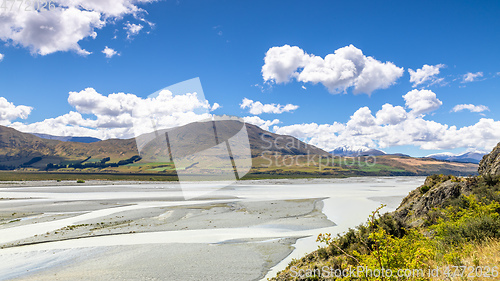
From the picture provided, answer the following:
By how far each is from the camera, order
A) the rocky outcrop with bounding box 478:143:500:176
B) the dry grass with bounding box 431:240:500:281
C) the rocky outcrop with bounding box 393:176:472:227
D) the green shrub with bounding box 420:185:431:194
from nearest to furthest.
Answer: the dry grass with bounding box 431:240:500:281 < the rocky outcrop with bounding box 393:176:472:227 < the rocky outcrop with bounding box 478:143:500:176 < the green shrub with bounding box 420:185:431:194

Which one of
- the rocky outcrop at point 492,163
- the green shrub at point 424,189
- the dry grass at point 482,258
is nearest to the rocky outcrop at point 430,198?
the green shrub at point 424,189

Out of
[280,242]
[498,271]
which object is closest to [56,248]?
[280,242]

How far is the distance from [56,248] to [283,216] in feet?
69.5

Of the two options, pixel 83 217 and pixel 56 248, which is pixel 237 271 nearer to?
pixel 56 248

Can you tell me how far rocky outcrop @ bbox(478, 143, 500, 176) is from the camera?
541 inches

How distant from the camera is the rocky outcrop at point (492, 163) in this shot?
1375 centimetres

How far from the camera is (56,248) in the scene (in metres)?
17.6

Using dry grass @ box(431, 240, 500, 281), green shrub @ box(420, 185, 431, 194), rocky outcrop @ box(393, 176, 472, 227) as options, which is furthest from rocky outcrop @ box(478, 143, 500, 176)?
A: dry grass @ box(431, 240, 500, 281)

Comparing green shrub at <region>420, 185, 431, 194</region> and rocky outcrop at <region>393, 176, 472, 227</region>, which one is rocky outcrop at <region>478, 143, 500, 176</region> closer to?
rocky outcrop at <region>393, 176, 472, 227</region>

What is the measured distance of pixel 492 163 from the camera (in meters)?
14.9

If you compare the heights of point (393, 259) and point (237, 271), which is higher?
point (393, 259)

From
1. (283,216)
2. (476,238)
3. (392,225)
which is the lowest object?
(283,216)

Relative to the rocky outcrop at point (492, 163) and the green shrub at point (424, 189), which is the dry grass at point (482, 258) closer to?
the green shrub at point (424, 189)

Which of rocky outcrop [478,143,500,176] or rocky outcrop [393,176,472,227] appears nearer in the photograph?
rocky outcrop [393,176,472,227]
